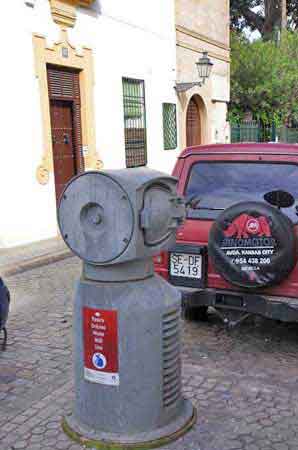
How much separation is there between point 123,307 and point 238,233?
5.06 feet

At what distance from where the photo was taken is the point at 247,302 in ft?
14.4

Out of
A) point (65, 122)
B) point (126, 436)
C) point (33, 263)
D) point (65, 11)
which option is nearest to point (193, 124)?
point (65, 122)

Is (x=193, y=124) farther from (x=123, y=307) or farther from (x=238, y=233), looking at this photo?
(x=123, y=307)

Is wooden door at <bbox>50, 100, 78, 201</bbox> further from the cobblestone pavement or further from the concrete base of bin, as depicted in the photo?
the concrete base of bin

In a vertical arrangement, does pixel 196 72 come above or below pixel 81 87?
above

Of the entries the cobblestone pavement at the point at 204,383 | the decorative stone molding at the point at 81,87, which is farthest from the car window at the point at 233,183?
the decorative stone molding at the point at 81,87

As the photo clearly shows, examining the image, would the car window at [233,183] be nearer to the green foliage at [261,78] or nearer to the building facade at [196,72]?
the building facade at [196,72]

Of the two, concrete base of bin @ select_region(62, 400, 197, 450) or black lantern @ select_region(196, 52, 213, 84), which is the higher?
black lantern @ select_region(196, 52, 213, 84)

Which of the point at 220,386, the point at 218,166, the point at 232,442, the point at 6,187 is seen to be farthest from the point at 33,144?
the point at 232,442

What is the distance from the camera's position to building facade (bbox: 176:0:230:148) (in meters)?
15.2

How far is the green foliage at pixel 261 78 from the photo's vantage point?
21188mm

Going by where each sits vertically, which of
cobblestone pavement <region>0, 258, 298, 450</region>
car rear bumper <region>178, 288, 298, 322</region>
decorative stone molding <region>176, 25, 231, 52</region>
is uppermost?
decorative stone molding <region>176, 25, 231, 52</region>

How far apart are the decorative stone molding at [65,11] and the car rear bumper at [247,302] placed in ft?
22.9

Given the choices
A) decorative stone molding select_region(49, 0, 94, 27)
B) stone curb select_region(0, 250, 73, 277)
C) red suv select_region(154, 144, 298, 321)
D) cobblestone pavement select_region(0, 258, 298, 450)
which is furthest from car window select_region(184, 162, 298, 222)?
decorative stone molding select_region(49, 0, 94, 27)
